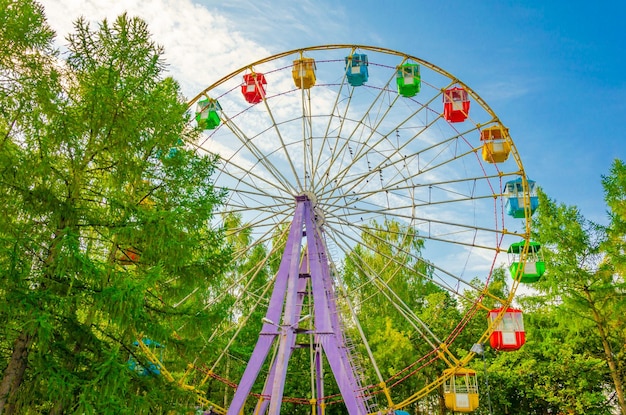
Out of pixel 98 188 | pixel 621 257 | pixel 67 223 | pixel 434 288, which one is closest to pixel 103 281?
pixel 67 223

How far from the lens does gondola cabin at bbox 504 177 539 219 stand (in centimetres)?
1548

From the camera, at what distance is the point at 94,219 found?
7.68 m

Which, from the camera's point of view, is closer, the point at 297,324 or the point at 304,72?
the point at 297,324

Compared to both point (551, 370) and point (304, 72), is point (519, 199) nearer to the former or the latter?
point (304, 72)

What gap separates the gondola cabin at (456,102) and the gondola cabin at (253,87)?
5955 millimetres

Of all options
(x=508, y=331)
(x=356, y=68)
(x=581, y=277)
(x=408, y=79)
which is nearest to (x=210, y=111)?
(x=356, y=68)

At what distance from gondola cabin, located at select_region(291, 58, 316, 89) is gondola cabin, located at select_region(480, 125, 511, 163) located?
225 inches

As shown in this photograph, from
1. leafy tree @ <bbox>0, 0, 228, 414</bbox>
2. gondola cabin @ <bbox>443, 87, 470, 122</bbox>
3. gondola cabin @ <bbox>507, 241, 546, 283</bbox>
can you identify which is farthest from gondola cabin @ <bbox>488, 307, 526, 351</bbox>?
leafy tree @ <bbox>0, 0, 228, 414</bbox>

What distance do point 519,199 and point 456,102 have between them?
359cm

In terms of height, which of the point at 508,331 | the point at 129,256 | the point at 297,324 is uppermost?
the point at 129,256

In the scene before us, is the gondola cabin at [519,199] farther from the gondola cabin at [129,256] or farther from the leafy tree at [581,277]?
the gondola cabin at [129,256]

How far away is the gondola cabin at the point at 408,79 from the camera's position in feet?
53.1

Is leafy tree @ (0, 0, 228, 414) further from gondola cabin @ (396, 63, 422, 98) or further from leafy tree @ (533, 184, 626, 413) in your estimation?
leafy tree @ (533, 184, 626, 413)

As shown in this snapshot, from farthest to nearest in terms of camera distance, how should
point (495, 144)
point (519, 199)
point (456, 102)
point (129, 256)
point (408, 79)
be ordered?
point (408, 79) → point (456, 102) → point (495, 144) → point (519, 199) → point (129, 256)
